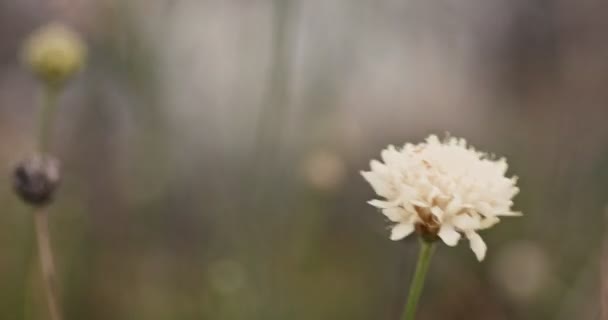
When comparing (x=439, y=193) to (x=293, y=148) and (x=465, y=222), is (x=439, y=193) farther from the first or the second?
(x=293, y=148)

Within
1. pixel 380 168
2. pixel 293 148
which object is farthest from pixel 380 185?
pixel 293 148

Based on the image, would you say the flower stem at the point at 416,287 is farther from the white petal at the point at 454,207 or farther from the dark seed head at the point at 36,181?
the dark seed head at the point at 36,181

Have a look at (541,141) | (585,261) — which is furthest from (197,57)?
(585,261)

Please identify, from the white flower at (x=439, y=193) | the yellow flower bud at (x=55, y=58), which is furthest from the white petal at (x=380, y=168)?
the yellow flower bud at (x=55, y=58)

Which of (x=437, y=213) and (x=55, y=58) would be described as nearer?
(x=437, y=213)

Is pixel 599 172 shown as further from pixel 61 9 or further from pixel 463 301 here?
pixel 61 9

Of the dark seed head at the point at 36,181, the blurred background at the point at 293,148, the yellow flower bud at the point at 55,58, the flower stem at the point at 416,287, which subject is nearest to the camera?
the flower stem at the point at 416,287

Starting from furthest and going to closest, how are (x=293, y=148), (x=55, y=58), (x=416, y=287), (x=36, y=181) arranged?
(x=293, y=148)
(x=55, y=58)
(x=36, y=181)
(x=416, y=287)

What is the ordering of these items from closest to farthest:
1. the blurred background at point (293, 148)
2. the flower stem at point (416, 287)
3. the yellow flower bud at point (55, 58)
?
the flower stem at point (416, 287) < the yellow flower bud at point (55, 58) < the blurred background at point (293, 148)
